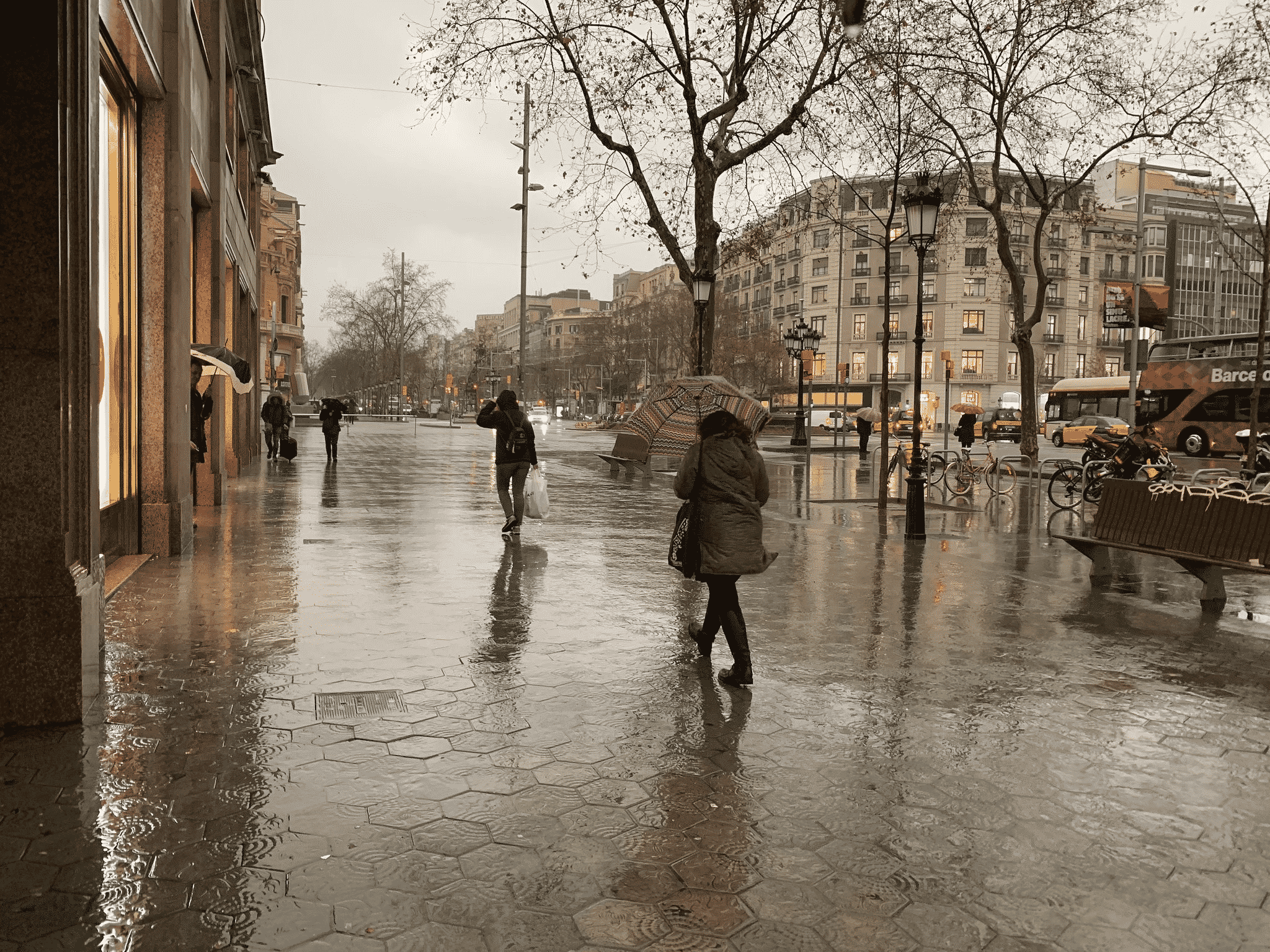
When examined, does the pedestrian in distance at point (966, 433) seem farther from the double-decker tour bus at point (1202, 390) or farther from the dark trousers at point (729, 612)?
→ the dark trousers at point (729, 612)

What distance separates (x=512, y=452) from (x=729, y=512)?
6604 mm

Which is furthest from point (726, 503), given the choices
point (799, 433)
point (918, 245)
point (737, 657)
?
point (799, 433)

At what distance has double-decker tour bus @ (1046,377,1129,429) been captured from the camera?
4706 cm

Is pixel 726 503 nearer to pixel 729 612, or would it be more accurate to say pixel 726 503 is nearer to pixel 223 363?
pixel 729 612

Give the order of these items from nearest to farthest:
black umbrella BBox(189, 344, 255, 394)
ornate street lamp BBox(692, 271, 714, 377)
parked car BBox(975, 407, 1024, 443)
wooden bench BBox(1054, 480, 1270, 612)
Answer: wooden bench BBox(1054, 480, 1270, 612)
black umbrella BBox(189, 344, 255, 394)
ornate street lamp BBox(692, 271, 714, 377)
parked car BBox(975, 407, 1024, 443)

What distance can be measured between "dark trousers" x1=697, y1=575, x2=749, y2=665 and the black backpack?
6.27 m

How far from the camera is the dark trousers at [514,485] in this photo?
41.1ft

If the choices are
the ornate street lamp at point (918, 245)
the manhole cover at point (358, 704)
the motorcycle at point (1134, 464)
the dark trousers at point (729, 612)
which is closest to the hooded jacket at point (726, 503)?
the dark trousers at point (729, 612)

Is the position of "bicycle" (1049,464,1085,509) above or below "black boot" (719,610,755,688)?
above

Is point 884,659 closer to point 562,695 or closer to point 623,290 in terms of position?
point 562,695

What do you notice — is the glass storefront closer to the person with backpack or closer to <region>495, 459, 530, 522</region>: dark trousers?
the person with backpack

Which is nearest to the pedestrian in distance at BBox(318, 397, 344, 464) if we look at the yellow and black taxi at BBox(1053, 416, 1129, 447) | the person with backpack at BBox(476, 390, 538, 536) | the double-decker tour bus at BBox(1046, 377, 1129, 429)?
the person with backpack at BBox(476, 390, 538, 536)

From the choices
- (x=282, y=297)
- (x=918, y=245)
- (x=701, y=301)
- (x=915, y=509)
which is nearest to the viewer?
(x=915, y=509)

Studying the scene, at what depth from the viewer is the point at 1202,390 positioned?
37.7 meters
